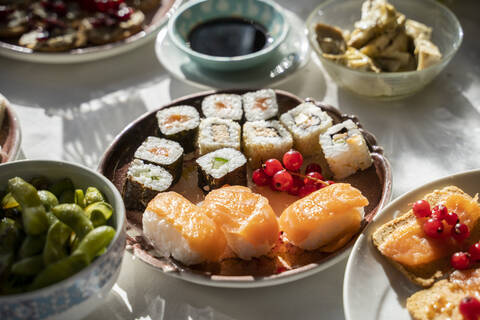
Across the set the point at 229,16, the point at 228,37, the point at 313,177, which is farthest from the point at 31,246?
the point at 229,16

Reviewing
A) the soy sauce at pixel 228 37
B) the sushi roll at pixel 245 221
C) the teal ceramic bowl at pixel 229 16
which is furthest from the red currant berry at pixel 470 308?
the soy sauce at pixel 228 37

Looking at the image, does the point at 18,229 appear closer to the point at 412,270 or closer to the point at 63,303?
the point at 63,303

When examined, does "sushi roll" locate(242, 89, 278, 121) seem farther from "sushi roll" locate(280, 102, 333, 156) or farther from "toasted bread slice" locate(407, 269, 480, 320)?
"toasted bread slice" locate(407, 269, 480, 320)

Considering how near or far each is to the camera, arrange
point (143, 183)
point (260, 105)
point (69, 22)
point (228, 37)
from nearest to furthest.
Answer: point (143, 183) < point (260, 105) < point (228, 37) < point (69, 22)

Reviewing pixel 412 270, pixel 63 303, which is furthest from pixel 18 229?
pixel 412 270

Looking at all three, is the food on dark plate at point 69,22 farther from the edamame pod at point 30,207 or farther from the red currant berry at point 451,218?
the red currant berry at point 451,218

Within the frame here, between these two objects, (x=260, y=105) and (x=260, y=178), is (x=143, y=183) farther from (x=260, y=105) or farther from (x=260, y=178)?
(x=260, y=105)

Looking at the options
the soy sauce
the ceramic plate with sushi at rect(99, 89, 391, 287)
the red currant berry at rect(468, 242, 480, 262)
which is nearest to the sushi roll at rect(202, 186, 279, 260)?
the ceramic plate with sushi at rect(99, 89, 391, 287)

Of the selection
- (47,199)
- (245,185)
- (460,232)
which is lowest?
(245,185)
